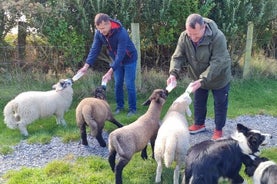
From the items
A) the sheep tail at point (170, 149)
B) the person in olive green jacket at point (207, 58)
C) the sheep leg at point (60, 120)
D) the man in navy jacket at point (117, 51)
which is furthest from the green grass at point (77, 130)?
the person in olive green jacket at point (207, 58)

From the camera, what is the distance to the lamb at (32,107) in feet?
24.7

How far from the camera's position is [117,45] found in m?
8.01

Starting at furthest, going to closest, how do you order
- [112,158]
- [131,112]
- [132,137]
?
[131,112], [112,158], [132,137]

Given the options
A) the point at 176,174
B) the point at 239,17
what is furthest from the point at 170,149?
the point at 239,17

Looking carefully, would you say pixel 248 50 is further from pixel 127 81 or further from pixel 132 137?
pixel 132 137

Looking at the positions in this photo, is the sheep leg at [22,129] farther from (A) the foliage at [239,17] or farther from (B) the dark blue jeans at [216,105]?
(A) the foliage at [239,17]

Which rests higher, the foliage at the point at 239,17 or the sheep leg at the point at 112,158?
the foliage at the point at 239,17

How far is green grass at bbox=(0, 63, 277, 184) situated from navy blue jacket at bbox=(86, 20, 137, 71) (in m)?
1.27

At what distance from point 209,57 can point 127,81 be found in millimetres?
2346

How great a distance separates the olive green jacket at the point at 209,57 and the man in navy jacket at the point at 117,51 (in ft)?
4.46

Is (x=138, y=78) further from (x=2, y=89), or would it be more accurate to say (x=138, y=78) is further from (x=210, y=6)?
(x=2, y=89)

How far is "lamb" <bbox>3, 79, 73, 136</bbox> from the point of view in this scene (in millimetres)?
7531

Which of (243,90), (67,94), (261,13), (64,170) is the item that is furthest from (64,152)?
(261,13)

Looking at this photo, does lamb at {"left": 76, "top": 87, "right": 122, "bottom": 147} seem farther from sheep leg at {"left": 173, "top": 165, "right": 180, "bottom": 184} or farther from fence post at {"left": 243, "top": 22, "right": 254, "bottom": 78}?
fence post at {"left": 243, "top": 22, "right": 254, "bottom": 78}
